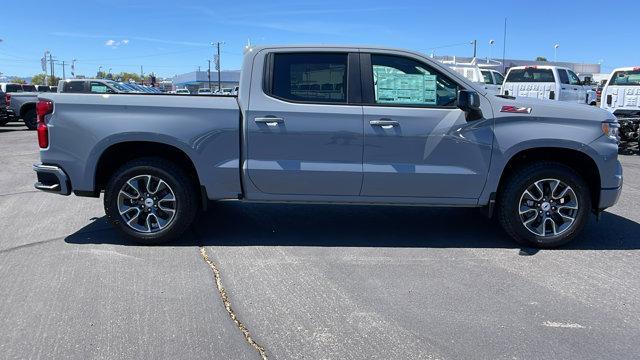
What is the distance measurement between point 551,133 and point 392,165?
1.56 m

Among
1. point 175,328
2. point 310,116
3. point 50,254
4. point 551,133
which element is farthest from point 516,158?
point 50,254

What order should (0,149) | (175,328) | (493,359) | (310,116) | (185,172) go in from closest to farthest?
1. (493,359)
2. (175,328)
3. (310,116)
4. (185,172)
5. (0,149)

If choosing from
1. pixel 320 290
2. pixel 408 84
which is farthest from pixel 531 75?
pixel 320 290

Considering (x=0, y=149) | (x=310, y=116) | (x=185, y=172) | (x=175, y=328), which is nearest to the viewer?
(x=175, y=328)

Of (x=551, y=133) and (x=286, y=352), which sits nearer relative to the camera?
(x=286, y=352)

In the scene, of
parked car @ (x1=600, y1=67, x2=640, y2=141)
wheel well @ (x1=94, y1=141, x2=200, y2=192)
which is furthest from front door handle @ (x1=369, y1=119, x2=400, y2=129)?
parked car @ (x1=600, y1=67, x2=640, y2=141)

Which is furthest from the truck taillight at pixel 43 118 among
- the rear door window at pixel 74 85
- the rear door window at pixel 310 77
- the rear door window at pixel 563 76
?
the rear door window at pixel 563 76

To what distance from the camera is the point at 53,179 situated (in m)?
5.32

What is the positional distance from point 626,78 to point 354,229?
11.4 meters

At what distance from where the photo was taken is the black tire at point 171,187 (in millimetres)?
5324

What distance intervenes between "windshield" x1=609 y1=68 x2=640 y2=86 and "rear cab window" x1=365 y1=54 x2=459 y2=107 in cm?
1077

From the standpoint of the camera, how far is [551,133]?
17.0 feet

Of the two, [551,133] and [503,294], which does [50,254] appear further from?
[551,133]

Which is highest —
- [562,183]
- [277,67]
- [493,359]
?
[277,67]
